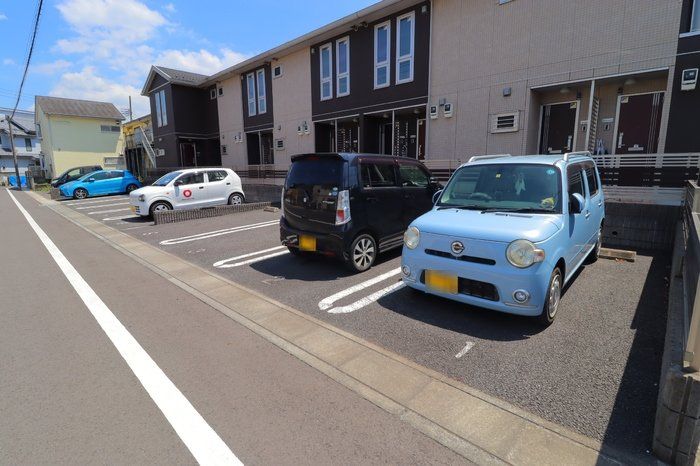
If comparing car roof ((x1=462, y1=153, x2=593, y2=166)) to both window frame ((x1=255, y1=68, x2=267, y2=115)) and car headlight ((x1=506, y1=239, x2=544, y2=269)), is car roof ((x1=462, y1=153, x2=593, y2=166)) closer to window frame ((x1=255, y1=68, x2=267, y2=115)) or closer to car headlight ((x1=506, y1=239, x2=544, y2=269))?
car headlight ((x1=506, y1=239, x2=544, y2=269))

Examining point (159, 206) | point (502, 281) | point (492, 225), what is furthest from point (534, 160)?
point (159, 206)

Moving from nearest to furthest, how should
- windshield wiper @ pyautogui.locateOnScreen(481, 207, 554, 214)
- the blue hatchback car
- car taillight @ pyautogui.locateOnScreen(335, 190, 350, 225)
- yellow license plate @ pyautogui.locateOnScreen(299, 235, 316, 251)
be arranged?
windshield wiper @ pyautogui.locateOnScreen(481, 207, 554, 214)
car taillight @ pyautogui.locateOnScreen(335, 190, 350, 225)
yellow license plate @ pyautogui.locateOnScreen(299, 235, 316, 251)
the blue hatchback car

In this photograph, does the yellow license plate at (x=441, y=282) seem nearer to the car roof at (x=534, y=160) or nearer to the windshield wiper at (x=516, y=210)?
the windshield wiper at (x=516, y=210)

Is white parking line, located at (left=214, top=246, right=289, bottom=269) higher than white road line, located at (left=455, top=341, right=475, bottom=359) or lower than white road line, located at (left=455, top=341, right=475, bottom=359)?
higher

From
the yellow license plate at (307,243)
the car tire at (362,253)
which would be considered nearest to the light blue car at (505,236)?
the car tire at (362,253)

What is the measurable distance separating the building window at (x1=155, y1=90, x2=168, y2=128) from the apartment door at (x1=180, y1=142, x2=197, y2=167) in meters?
1.90

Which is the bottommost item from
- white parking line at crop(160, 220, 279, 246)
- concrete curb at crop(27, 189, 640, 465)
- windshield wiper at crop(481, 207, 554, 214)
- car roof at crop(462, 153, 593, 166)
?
concrete curb at crop(27, 189, 640, 465)

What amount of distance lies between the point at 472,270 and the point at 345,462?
7.08 feet

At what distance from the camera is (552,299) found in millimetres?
3645

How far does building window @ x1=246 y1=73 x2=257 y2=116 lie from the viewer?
738 inches

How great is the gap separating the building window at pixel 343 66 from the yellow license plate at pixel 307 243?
9938 mm

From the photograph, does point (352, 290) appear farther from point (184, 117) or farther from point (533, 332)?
point (184, 117)

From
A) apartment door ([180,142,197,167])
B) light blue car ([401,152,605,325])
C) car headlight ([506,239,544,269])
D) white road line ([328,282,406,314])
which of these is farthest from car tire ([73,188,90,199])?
car headlight ([506,239,544,269])

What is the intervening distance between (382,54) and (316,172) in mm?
8981
